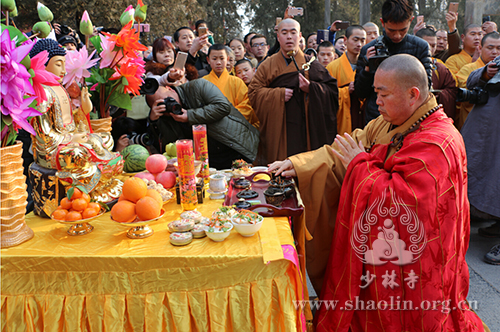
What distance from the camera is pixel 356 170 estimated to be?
1.95 meters

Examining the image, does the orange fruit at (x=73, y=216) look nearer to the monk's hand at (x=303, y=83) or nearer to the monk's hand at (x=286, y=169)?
the monk's hand at (x=286, y=169)

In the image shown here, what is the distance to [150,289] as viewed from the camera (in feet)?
4.78

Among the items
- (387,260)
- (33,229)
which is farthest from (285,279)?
(33,229)

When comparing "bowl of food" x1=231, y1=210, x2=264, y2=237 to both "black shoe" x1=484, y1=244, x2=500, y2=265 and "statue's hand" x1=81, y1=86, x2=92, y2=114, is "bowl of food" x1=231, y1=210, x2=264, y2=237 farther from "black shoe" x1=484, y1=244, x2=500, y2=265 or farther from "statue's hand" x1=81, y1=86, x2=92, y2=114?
"black shoe" x1=484, y1=244, x2=500, y2=265

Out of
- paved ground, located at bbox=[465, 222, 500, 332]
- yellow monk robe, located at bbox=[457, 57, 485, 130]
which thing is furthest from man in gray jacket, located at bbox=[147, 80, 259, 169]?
yellow monk robe, located at bbox=[457, 57, 485, 130]

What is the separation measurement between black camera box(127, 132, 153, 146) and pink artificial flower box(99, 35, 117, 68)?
1.27m

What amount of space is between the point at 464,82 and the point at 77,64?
4.45 m

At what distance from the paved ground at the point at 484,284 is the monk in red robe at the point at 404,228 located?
Result: 0.49 meters

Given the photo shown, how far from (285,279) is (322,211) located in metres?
0.81

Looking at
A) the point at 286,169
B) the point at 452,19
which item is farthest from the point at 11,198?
the point at 452,19

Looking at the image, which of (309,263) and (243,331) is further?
(309,263)

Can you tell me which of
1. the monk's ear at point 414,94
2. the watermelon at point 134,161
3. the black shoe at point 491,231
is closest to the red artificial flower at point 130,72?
the watermelon at point 134,161

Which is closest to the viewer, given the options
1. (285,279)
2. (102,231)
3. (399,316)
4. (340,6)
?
(285,279)

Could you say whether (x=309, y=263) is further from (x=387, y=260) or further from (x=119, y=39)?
(x=119, y=39)
